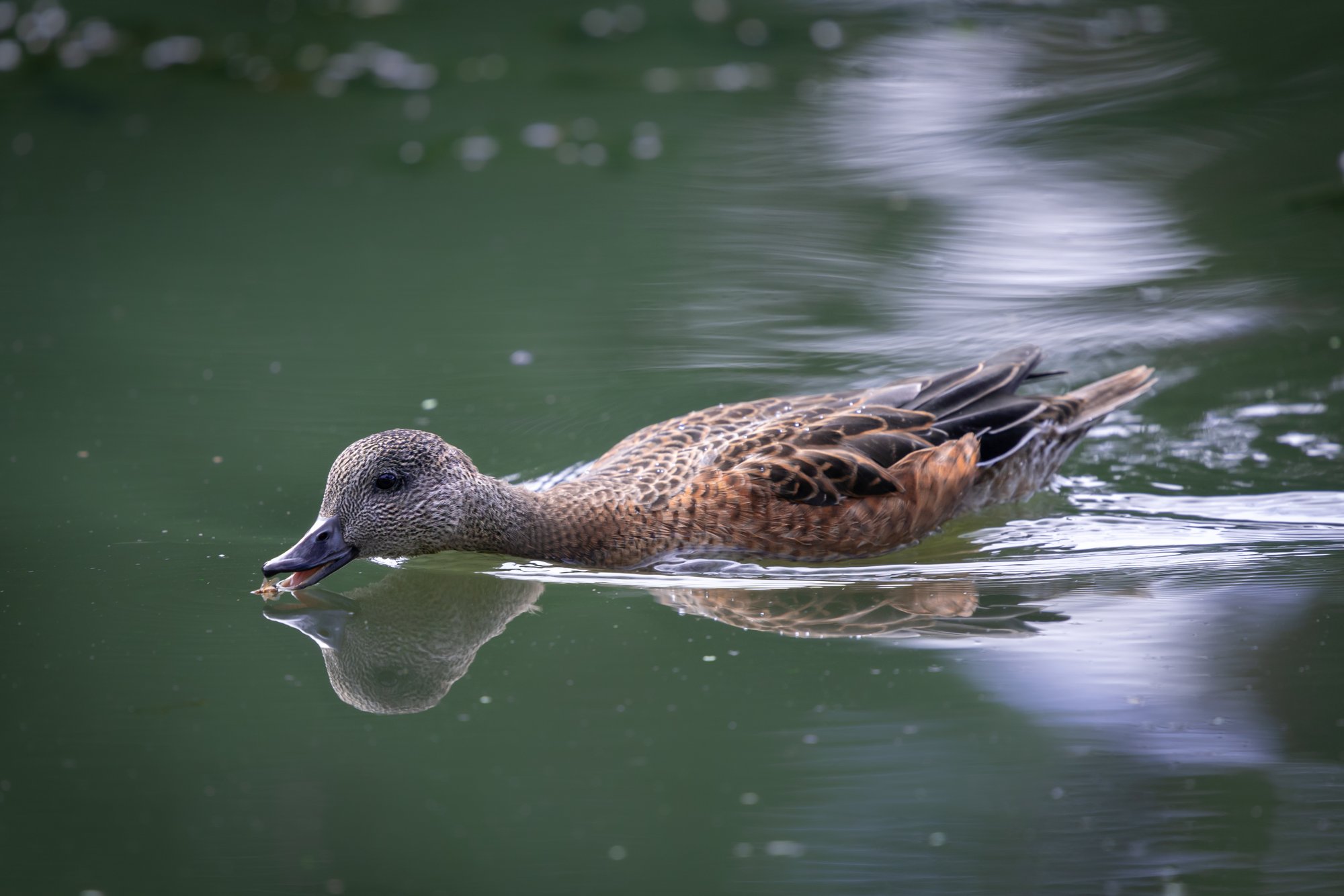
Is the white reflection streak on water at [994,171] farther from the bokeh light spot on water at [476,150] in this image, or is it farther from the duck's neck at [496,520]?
the duck's neck at [496,520]

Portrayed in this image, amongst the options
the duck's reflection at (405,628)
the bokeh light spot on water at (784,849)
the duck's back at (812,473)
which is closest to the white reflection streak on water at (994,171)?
the duck's back at (812,473)

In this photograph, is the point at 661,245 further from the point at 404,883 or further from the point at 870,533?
the point at 404,883

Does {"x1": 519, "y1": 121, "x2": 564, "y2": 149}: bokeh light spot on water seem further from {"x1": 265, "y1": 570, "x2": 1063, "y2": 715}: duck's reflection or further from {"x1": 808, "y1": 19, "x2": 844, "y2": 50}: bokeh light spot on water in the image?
{"x1": 265, "y1": 570, "x2": 1063, "y2": 715}: duck's reflection

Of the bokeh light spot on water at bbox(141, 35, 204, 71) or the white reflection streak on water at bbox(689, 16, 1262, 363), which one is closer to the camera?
the white reflection streak on water at bbox(689, 16, 1262, 363)

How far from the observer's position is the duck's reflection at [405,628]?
5.04 meters

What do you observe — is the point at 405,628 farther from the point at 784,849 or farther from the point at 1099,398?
the point at 1099,398

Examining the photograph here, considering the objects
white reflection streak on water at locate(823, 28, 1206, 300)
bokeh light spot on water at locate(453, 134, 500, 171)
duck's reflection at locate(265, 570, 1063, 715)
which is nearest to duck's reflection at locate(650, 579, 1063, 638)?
duck's reflection at locate(265, 570, 1063, 715)

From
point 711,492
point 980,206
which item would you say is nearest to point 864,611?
point 711,492

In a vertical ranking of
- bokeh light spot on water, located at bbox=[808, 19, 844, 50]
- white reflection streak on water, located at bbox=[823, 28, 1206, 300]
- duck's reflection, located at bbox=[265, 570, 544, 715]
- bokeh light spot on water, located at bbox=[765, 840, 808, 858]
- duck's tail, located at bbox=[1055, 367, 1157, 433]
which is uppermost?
bokeh light spot on water, located at bbox=[808, 19, 844, 50]

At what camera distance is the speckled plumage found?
5.93 metres

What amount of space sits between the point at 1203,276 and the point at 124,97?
853cm

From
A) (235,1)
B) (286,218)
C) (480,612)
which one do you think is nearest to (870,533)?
(480,612)

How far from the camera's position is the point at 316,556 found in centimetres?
561

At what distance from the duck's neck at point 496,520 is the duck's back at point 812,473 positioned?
0.09 m
